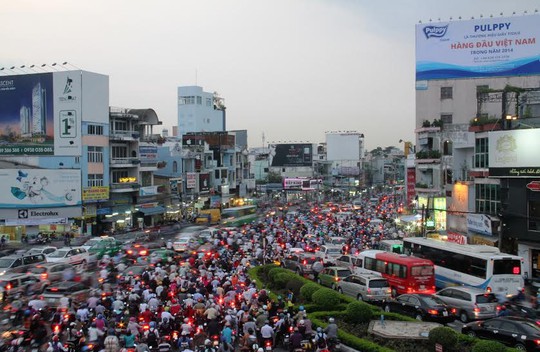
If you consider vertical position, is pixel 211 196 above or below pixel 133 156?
below

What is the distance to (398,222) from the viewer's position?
53.9 metres

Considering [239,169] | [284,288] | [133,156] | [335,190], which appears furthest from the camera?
[335,190]

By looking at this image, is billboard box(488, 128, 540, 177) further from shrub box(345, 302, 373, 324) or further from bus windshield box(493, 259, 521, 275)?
shrub box(345, 302, 373, 324)

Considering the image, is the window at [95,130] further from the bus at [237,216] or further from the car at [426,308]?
the car at [426,308]

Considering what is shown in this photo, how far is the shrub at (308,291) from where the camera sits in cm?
2161

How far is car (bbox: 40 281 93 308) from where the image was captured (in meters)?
20.2

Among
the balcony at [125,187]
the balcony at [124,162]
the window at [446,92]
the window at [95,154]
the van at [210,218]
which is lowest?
the van at [210,218]

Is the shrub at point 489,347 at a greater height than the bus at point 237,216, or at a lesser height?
greater

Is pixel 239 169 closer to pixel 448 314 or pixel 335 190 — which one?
pixel 335 190

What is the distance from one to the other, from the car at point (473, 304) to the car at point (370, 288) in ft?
9.40

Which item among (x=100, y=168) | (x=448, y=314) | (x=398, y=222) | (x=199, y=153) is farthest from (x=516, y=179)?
(x=199, y=153)

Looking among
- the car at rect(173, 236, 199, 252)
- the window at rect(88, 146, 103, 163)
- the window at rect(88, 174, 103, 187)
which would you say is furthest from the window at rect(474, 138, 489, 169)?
the window at rect(88, 146, 103, 163)

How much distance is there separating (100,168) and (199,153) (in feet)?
71.2

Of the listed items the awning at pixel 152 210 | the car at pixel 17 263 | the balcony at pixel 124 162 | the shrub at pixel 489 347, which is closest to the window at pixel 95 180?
the balcony at pixel 124 162
